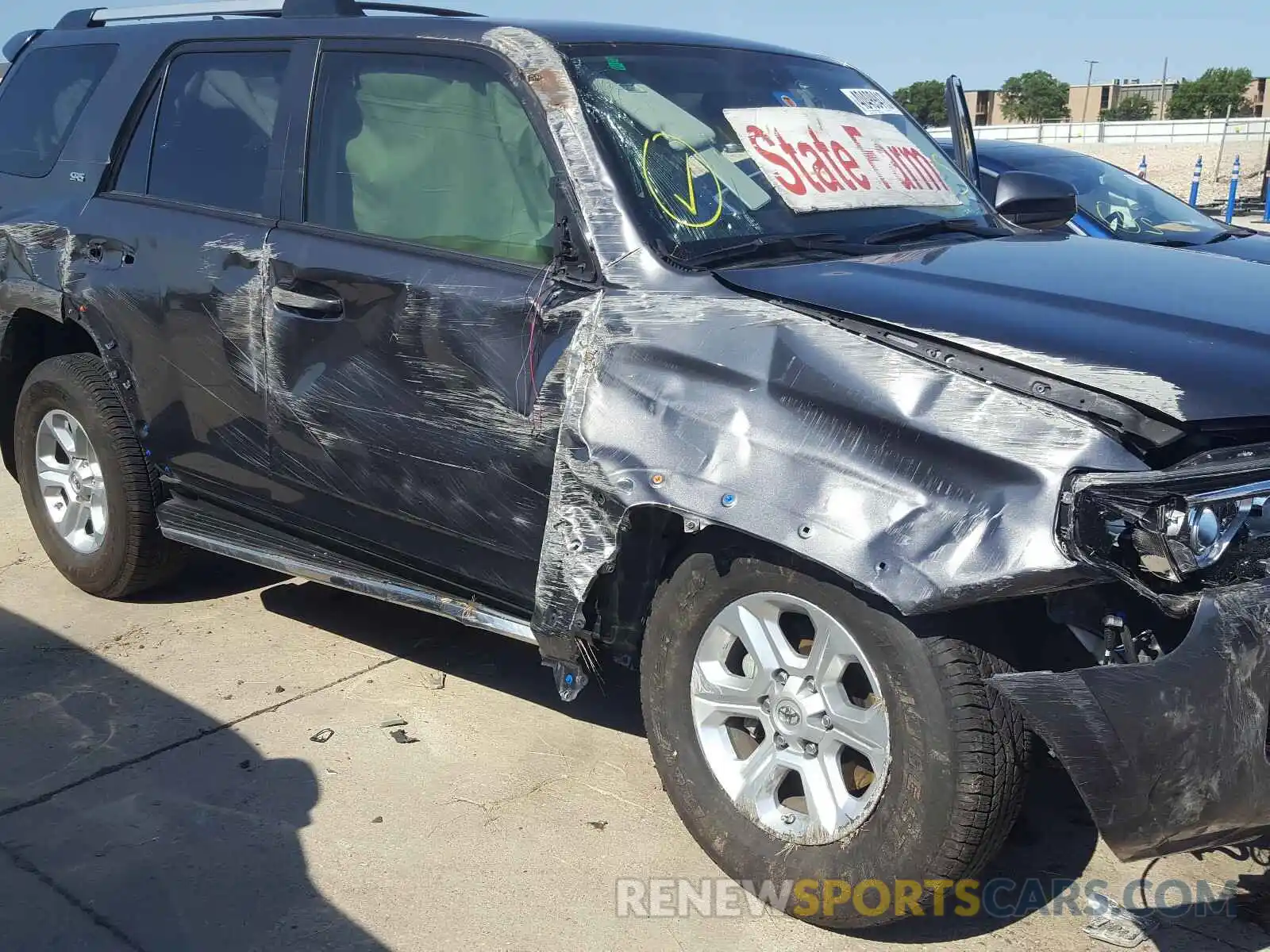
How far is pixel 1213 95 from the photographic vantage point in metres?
80.1

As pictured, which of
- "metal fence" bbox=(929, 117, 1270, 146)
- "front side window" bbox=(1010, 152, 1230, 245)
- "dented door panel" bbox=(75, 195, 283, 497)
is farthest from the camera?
"metal fence" bbox=(929, 117, 1270, 146)

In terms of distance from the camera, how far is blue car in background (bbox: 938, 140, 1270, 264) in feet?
23.9

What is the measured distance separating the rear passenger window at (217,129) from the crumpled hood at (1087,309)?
1761mm

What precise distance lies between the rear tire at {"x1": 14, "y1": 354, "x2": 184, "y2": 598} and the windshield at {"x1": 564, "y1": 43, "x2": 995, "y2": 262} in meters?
2.21

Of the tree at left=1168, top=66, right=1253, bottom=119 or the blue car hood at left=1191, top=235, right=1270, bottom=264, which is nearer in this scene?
the blue car hood at left=1191, top=235, right=1270, bottom=264

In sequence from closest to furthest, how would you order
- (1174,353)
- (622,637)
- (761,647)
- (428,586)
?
(1174,353) → (761,647) → (622,637) → (428,586)


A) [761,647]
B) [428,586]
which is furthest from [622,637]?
[428,586]

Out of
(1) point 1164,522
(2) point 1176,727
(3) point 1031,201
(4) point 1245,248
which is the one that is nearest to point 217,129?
(3) point 1031,201

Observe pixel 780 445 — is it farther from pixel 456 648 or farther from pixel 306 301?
pixel 456 648

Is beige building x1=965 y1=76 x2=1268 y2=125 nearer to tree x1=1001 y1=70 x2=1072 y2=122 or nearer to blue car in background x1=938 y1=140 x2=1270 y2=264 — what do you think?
tree x1=1001 y1=70 x2=1072 y2=122

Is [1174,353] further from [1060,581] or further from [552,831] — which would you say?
[552,831]

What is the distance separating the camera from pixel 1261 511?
2.47 metres

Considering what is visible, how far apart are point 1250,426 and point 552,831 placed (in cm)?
191

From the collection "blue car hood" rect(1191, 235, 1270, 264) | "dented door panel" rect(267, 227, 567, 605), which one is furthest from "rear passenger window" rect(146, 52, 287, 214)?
"blue car hood" rect(1191, 235, 1270, 264)
